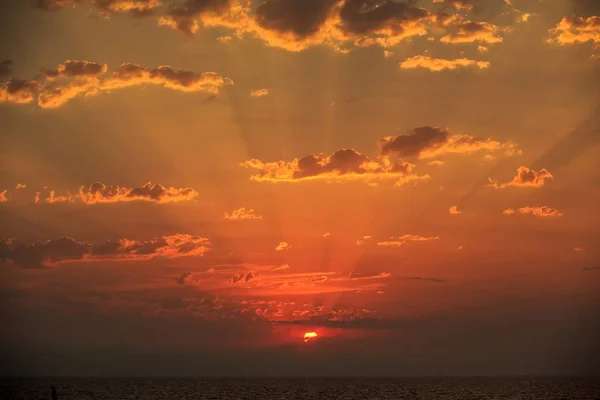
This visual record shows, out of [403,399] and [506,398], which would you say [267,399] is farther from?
[506,398]

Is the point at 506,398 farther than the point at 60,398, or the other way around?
the point at 506,398

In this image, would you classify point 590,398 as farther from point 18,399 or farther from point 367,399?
point 18,399

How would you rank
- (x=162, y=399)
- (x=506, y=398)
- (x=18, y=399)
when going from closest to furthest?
(x=18, y=399)
(x=162, y=399)
(x=506, y=398)

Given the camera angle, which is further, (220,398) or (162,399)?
(220,398)

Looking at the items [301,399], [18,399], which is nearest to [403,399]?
[301,399]

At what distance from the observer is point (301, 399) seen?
180 metres

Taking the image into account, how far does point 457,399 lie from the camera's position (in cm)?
18162

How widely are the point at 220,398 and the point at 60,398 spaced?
38282 mm

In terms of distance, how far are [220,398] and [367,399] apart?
3688 centimetres

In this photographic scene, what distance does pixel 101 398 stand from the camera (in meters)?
181

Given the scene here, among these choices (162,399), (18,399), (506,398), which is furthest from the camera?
(506,398)

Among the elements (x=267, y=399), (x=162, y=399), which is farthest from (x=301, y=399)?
(x=162, y=399)

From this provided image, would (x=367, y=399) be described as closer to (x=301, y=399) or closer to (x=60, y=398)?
(x=301, y=399)

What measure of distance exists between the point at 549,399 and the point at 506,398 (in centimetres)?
1317
